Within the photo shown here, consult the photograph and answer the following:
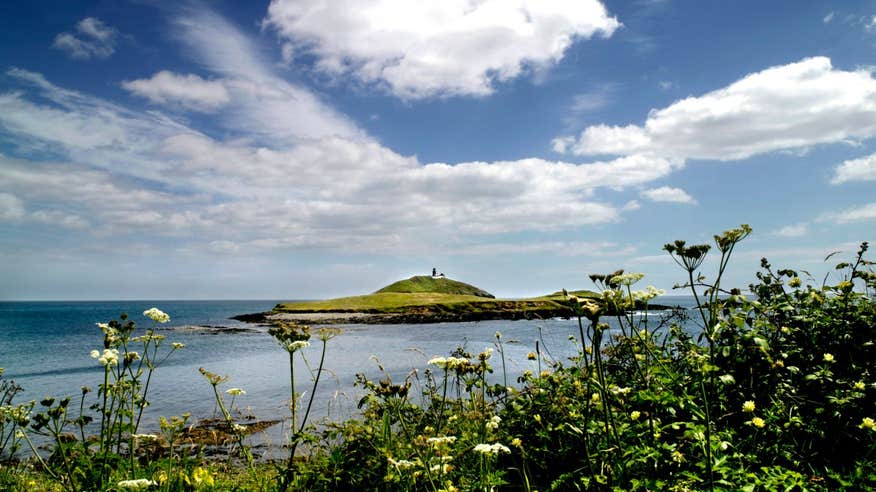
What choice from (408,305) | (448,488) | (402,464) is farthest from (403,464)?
(408,305)

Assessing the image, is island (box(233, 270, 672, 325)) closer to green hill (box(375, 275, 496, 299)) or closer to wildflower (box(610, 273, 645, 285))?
green hill (box(375, 275, 496, 299))

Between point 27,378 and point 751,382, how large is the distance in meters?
35.3

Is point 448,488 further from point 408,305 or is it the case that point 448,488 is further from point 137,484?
point 408,305

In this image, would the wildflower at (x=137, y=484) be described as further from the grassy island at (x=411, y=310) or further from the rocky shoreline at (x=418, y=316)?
the rocky shoreline at (x=418, y=316)

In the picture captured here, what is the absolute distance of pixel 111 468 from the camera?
4754 millimetres

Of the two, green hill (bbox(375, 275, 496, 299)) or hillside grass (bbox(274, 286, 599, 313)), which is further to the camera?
green hill (bbox(375, 275, 496, 299))

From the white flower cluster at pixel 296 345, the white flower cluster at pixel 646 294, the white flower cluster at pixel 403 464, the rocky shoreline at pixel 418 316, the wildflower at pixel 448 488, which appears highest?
the white flower cluster at pixel 646 294

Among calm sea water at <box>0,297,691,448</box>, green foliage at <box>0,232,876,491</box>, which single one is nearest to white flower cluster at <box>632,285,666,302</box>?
green foliage at <box>0,232,876,491</box>

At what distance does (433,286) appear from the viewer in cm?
17300

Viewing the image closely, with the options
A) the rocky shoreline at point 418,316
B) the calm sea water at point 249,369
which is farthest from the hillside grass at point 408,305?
→ the calm sea water at point 249,369

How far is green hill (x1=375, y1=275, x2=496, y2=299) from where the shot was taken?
162625 millimetres

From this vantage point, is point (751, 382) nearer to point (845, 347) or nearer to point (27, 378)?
point (845, 347)

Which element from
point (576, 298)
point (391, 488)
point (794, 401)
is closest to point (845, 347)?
point (794, 401)

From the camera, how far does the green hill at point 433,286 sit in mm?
162625
